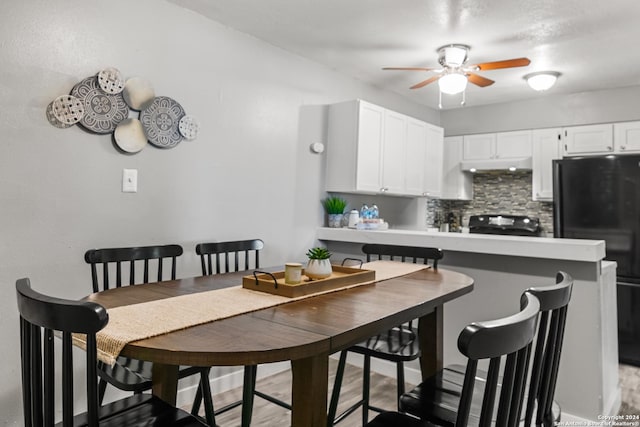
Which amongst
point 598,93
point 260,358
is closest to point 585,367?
point 260,358

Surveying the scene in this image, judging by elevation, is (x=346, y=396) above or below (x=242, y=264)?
below

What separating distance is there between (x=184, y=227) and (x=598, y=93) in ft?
13.8

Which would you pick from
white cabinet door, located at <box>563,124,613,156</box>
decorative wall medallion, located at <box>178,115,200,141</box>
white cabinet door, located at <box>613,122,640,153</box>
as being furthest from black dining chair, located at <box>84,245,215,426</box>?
white cabinet door, located at <box>613,122,640,153</box>

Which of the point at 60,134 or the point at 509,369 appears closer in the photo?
the point at 509,369

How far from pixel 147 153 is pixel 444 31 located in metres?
2.13

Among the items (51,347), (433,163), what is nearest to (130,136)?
(51,347)

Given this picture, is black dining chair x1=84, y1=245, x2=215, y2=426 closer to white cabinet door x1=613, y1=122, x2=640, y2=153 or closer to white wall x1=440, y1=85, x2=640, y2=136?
white wall x1=440, y1=85, x2=640, y2=136

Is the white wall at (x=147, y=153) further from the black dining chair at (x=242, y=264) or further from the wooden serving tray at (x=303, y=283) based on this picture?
the wooden serving tray at (x=303, y=283)

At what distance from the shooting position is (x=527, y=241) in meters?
2.46

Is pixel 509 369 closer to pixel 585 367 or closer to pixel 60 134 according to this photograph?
pixel 585 367

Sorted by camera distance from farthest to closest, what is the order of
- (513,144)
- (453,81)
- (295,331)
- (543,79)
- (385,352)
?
(513,144) → (543,79) → (453,81) → (385,352) → (295,331)

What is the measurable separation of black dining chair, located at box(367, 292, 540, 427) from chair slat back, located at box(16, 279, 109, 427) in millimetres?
742

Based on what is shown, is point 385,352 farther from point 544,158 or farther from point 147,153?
point 544,158

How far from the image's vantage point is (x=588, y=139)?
4.28m
